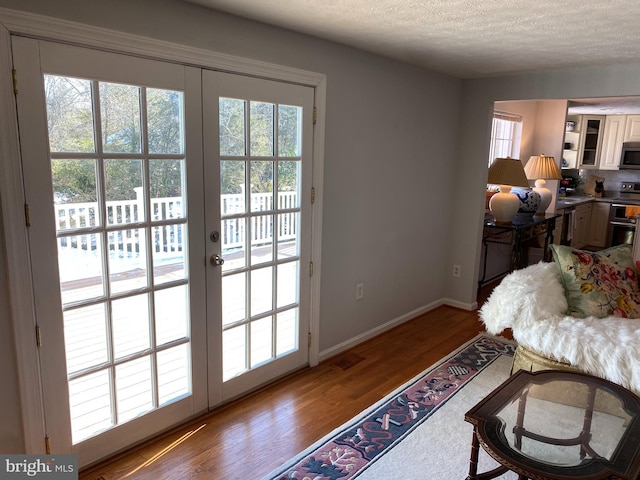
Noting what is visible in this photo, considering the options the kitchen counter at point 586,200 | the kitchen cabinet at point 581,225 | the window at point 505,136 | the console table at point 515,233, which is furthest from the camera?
the kitchen cabinet at point 581,225

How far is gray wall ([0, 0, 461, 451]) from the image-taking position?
7.47 ft

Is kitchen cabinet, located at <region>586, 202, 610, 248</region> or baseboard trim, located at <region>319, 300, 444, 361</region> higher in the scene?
Answer: kitchen cabinet, located at <region>586, 202, 610, 248</region>

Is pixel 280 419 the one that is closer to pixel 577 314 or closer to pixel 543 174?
pixel 577 314

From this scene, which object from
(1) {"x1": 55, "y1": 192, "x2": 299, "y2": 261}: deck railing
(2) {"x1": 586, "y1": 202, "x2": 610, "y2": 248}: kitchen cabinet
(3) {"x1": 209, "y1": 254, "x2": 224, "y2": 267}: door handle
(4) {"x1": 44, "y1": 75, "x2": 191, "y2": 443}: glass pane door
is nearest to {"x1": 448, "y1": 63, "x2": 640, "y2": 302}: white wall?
(1) {"x1": 55, "y1": 192, "x2": 299, "y2": 261}: deck railing

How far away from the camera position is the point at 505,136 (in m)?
5.55

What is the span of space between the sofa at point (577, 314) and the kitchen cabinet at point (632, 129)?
199 inches

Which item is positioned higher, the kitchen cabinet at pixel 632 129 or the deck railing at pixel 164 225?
the kitchen cabinet at pixel 632 129

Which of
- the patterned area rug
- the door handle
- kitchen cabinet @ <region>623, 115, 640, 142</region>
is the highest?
kitchen cabinet @ <region>623, 115, 640, 142</region>

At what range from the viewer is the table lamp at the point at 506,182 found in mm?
4293

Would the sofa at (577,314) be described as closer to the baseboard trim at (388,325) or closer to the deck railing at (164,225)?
the baseboard trim at (388,325)

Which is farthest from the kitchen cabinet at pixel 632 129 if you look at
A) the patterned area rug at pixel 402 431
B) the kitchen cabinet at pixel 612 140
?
the patterned area rug at pixel 402 431

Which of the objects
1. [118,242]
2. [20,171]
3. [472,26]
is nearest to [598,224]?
[472,26]

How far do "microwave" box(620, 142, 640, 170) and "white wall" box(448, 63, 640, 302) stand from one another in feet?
13.4

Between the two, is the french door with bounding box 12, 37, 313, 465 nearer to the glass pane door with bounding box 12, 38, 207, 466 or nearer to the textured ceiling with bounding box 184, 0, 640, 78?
the glass pane door with bounding box 12, 38, 207, 466
